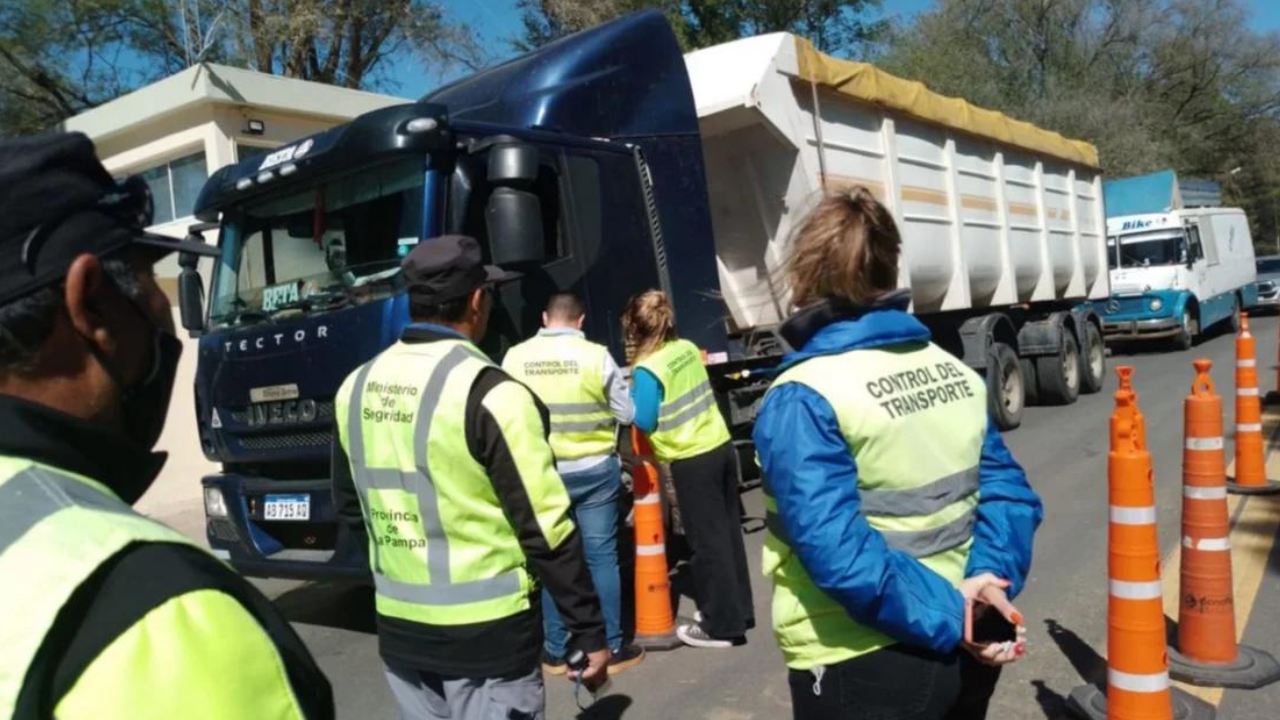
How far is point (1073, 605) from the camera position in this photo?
5.14 metres

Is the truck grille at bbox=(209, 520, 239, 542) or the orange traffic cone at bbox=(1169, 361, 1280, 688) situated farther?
the truck grille at bbox=(209, 520, 239, 542)

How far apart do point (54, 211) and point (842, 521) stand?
4.70 ft

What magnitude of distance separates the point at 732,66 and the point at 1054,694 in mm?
4760

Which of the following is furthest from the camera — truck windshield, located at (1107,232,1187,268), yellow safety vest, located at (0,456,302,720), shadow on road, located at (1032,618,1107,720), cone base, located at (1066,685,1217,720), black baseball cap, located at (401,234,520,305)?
truck windshield, located at (1107,232,1187,268)

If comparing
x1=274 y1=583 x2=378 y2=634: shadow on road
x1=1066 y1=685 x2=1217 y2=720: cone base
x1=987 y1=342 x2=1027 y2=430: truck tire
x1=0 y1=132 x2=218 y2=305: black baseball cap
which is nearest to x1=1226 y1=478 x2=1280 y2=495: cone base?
x1=987 y1=342 x2=1027 y2=430: truck tire

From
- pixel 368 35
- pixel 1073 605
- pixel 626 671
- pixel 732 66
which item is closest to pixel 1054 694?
pixel 1073 605

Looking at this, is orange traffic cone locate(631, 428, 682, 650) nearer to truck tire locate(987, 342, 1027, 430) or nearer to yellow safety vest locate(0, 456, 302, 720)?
yellow safety vest locate(0, 456, 302, 720)

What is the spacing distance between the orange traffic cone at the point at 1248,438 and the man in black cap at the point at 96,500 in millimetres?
7420

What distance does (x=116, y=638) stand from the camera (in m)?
0.88

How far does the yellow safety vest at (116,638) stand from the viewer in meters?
0.86

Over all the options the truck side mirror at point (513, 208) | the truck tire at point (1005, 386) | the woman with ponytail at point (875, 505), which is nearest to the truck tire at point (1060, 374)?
the truck tire at point (1005, 386)

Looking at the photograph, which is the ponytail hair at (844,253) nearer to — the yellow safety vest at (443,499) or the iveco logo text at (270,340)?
the yellow safety vest at (443,499)

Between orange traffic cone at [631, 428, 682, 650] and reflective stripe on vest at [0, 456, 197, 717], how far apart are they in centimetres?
407

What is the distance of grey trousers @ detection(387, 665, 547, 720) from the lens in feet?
8.40
